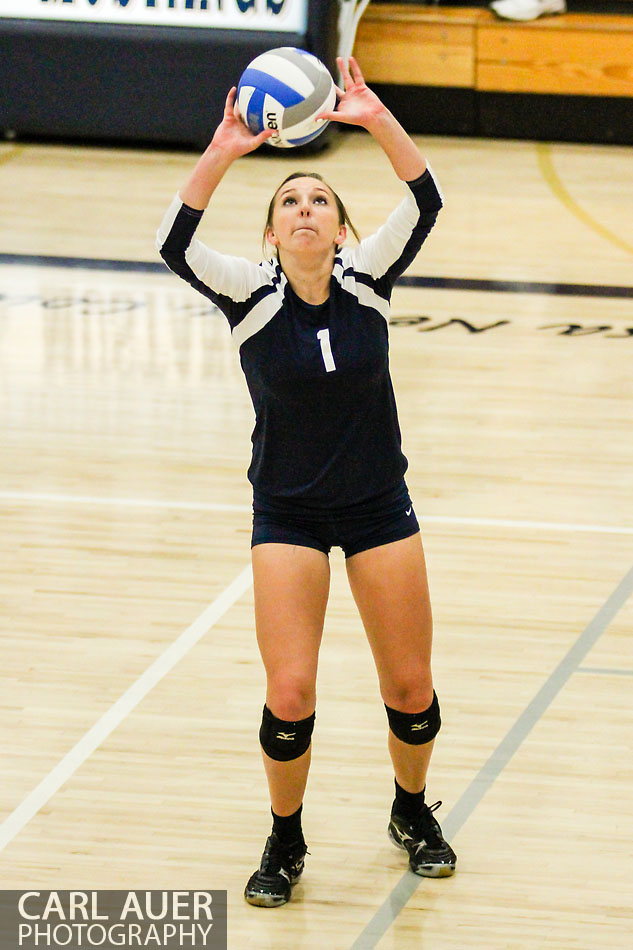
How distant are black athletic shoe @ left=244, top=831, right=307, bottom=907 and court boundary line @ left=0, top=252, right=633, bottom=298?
20.2 ft

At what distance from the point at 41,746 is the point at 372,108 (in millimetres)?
2195

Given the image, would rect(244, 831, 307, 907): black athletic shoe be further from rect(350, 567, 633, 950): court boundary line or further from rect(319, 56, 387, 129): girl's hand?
rect(319, 56, 387, 129): girl's hand

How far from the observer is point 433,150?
13.4 metres

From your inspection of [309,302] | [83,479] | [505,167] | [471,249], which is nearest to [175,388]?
[83,479]

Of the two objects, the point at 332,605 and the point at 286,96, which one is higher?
the point at 286,96

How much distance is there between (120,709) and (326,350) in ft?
5.64

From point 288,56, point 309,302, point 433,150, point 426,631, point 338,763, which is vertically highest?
point 288,56

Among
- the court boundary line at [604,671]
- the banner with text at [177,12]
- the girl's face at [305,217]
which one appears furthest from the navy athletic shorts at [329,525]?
the banner with text at [177,12]

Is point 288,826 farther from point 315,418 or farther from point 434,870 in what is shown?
point 315,418

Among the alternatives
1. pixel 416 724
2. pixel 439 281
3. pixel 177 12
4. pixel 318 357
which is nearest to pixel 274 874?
pixel 416 724

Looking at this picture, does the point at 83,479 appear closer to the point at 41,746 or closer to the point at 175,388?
the point at 175,388

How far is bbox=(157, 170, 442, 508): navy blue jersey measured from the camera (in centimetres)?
340

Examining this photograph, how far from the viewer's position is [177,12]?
1278 centimetres

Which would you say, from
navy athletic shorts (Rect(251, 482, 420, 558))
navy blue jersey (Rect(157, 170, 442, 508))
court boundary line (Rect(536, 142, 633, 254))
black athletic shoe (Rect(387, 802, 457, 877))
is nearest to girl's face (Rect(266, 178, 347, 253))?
navy blue jersey (Rect(157, 170, 442, 508))
